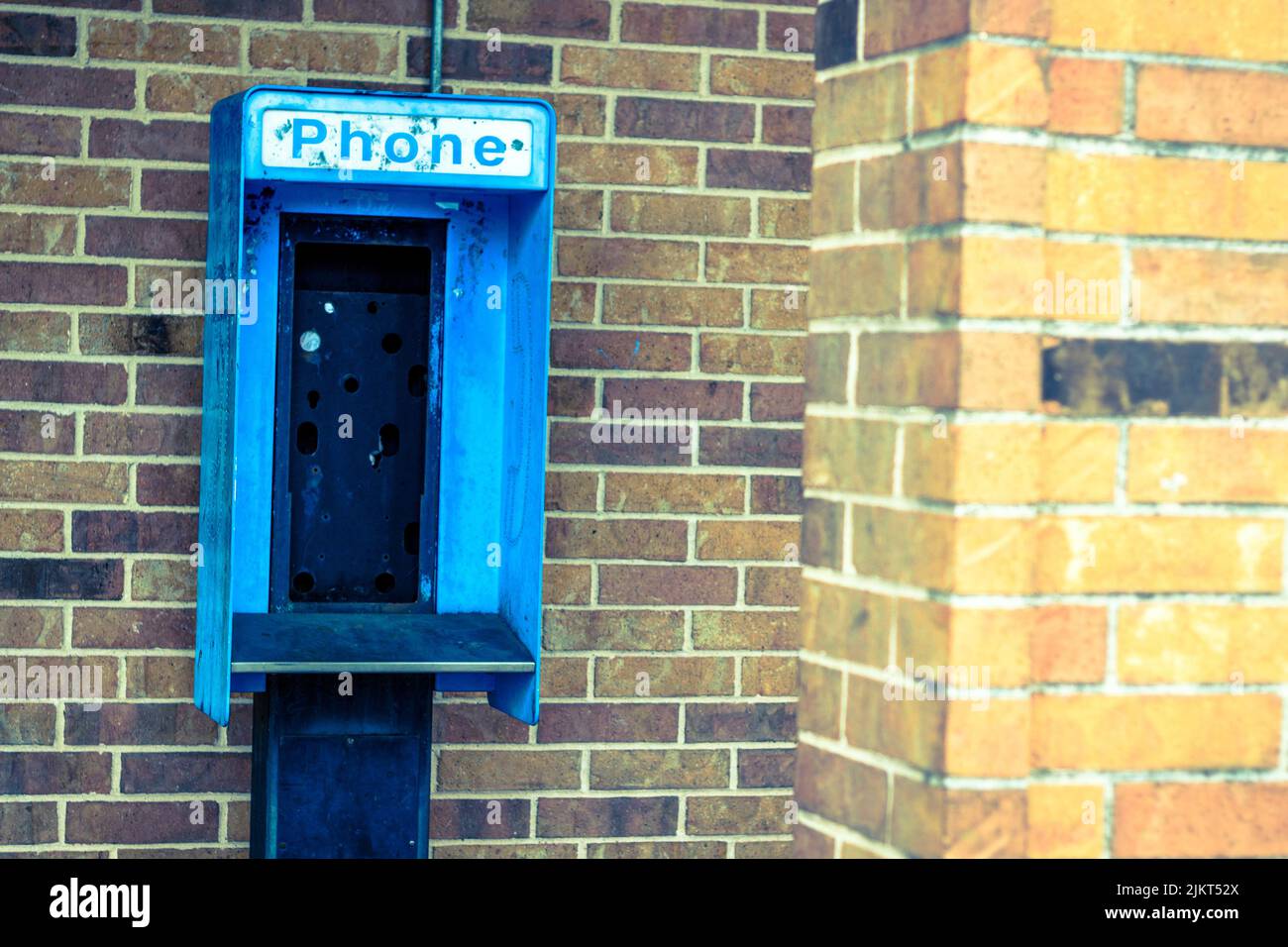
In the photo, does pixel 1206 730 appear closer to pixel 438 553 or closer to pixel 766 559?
pixel 438 553

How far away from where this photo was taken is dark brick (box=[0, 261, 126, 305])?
285 centimetres

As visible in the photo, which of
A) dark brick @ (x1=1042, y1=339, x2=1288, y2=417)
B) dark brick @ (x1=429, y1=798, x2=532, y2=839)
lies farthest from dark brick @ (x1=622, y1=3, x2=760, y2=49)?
dark brick @ (x1=1042, y1=339, x2=1288, y2=417)

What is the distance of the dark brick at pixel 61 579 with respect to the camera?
2.86 m

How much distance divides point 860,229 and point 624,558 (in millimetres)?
1834

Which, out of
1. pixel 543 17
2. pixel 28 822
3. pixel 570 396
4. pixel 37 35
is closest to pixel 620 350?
pixel 570 396

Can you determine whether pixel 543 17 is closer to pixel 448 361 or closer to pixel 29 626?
pixel 448 361

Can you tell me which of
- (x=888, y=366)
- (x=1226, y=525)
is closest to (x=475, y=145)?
(x=888, y=366)

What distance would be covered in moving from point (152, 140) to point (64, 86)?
7.6 inches

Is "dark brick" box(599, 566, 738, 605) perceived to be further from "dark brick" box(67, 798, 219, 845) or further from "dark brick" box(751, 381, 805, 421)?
"dark brick" box(67, 798, 219, 845)

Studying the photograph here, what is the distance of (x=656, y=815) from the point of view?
3.10 metres

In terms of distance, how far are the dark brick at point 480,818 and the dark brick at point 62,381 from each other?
1072mm

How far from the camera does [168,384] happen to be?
2898 millimetres

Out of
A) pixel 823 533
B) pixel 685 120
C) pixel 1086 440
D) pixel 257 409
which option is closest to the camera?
pixel 1086 440
